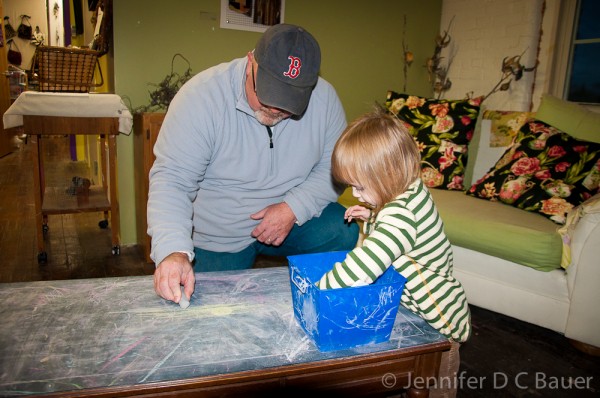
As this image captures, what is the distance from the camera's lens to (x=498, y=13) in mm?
3107

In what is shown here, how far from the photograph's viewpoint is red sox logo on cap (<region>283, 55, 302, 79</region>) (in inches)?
46.4

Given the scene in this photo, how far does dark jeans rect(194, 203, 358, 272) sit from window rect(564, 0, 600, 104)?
213 cm

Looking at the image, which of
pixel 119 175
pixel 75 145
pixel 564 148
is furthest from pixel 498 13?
pixel 75 145

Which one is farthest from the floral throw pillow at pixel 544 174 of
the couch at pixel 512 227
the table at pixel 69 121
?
the table at pixel 69 121

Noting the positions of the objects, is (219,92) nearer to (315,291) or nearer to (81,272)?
(315,291)

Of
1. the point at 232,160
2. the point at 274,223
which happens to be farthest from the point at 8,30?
the point at 274,223

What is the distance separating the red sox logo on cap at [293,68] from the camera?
1180 millimetres

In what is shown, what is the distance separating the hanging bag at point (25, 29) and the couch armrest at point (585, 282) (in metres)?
9.51

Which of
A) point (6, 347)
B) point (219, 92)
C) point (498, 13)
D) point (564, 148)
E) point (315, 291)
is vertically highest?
point (498, 13)

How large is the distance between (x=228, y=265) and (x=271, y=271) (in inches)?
12.6

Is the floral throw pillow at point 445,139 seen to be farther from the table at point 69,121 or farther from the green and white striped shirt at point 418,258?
the table at point 69,121

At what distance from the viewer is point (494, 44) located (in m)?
3.15

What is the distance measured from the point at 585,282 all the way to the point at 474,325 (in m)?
0.47

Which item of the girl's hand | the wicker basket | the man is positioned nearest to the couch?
the man
